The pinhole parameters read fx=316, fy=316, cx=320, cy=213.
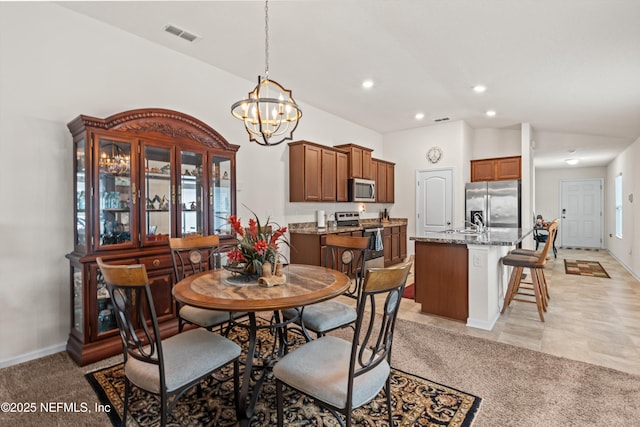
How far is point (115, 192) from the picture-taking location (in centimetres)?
278

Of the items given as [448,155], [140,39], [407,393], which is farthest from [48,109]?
[448,155]

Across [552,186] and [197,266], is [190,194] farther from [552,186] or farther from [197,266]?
[552,186]

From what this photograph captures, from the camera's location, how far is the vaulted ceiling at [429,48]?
2.69 m

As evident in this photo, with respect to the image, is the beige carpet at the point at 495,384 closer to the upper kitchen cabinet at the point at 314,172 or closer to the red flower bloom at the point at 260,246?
the red flower bloom at the point at 260,246

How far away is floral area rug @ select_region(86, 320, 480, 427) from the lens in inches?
72.5

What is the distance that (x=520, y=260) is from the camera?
3.46m

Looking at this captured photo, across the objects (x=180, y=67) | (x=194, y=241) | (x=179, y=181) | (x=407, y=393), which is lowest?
(x=407, y=393)

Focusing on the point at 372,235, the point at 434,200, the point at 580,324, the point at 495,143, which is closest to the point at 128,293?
the point at 580,324

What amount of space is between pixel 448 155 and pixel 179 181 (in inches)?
206

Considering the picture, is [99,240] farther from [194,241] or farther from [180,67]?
[180,67]

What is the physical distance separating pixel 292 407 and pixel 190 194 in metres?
2.27

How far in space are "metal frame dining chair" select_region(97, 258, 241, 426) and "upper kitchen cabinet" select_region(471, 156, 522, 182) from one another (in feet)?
20.7

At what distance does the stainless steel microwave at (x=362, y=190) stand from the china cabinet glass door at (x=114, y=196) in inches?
148

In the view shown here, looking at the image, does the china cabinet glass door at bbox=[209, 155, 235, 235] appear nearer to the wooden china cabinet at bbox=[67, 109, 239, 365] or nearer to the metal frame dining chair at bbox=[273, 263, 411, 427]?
the wooden china cabinet at bbox=[67, 109, 239, 365]
